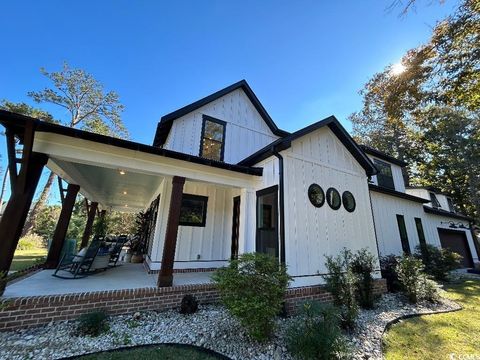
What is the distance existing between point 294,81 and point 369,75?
3.08 meters

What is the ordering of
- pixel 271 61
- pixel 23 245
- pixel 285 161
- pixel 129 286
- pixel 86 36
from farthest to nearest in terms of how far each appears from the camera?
1. pixel 23 245
2. pixel 86 36
3. pixel 271 61
4. pixel 285 161
5. pixel 129 286

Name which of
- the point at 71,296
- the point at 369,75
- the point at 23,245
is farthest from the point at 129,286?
the point at 23,245

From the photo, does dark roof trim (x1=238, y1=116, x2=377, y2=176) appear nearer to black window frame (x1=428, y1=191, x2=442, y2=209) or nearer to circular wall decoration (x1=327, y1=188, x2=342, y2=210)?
circular wall decoration (x1=327, y1=188, x2=342, y2=210)

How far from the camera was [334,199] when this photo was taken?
270 inches

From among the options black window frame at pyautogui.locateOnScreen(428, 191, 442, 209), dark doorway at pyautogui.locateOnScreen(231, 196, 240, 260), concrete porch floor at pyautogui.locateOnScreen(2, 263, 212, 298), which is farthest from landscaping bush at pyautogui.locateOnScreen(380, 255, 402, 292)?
black window frame at pyautogui.locateOnScreen(428, 191, 442, 209)

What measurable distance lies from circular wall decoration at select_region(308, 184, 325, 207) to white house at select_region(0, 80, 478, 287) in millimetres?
40

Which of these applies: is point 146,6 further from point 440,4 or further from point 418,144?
point 418,144

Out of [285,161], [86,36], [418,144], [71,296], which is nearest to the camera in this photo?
[71,296]

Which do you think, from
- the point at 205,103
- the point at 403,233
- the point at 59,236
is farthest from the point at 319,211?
the point at 59,236

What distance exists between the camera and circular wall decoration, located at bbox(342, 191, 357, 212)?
7.04 meters

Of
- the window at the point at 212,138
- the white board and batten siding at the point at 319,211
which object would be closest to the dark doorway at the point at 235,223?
the window at the point at 212,138

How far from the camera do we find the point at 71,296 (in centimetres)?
414

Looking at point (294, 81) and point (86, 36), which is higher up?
point (86, 36)

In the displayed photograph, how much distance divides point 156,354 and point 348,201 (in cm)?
665
